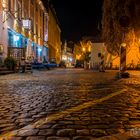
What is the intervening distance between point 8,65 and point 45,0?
123ft

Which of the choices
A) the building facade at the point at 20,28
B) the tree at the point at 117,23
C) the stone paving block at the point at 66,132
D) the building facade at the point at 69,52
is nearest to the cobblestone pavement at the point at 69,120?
the stone paving block at the point at 66,132

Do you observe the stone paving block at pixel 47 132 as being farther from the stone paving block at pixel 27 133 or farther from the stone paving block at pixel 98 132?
the stone paving block at pixel 98 132

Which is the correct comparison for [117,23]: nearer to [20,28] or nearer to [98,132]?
[20,28]

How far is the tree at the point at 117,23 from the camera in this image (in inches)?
1409

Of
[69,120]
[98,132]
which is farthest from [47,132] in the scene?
[69,120]

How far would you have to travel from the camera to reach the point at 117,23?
3641 centimetres

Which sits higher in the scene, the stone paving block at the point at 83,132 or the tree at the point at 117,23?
the tree at the point at 117,23

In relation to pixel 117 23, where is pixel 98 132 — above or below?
below

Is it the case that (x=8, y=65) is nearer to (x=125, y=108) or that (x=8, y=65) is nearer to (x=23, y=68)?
(x=23, y=68)

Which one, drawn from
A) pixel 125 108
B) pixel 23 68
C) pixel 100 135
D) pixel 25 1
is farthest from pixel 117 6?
pixel 100 135

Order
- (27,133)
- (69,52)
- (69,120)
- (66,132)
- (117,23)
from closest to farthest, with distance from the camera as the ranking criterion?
(27,133)
(66,132)
(69,120)
(117,23)
(69,52)

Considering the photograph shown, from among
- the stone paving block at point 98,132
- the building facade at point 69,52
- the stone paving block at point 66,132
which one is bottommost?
the stone paving block at point 66,132

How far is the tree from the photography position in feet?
117

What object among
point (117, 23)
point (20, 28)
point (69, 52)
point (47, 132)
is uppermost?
point (117, 23)
